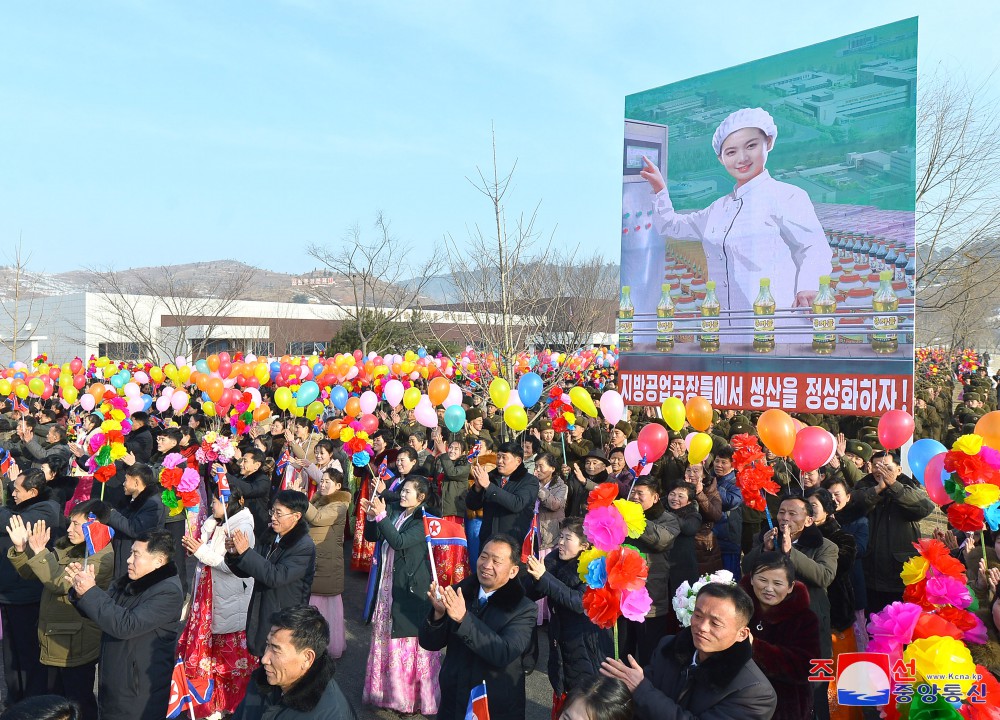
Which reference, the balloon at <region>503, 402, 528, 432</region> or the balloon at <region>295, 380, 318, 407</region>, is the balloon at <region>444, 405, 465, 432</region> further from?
the balloon at <region>295, 380, 318, 407</region>

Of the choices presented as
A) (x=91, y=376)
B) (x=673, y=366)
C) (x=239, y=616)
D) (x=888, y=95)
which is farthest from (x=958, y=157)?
(x=91, y=376)

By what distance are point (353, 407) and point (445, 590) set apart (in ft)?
23.0

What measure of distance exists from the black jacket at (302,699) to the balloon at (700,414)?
5493 millimetres

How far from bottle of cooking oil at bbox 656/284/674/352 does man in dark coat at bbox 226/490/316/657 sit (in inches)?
230

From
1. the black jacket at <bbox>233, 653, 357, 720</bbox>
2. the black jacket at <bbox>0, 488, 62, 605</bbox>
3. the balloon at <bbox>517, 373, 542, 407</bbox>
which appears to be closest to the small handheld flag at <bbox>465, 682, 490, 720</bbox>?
the black jacket at <bbox>233, 653, 357, 720</bbox>

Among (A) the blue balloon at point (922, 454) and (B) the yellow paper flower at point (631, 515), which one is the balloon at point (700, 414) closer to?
(A) the blue balloon at point (922, 454)

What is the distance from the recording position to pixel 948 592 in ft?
11.3

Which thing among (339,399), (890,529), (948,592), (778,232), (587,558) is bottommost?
(890,529)

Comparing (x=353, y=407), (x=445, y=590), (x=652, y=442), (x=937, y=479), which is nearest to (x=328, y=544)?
(x=445, y=590)

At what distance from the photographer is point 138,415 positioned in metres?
9.37

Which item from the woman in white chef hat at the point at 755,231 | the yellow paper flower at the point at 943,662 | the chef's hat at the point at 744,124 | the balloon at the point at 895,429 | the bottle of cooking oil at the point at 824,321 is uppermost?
the chef's hat at the point at 744,124

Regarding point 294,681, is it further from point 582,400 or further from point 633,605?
point 582,400

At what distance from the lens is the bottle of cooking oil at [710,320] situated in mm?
8836

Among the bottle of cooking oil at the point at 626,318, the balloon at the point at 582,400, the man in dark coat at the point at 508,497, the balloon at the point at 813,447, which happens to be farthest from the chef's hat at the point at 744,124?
the man in dark coat at the point at 508,497
